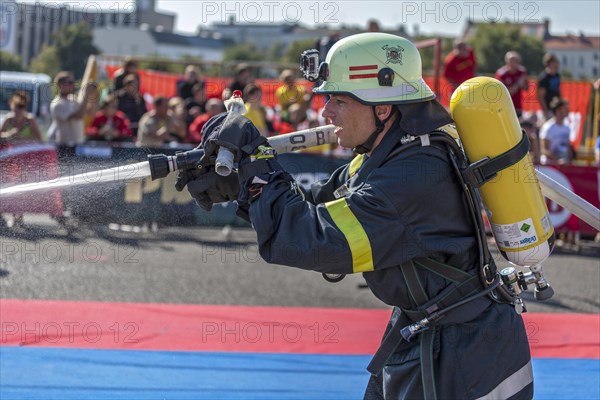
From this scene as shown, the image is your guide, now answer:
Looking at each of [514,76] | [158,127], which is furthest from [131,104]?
[514,76]

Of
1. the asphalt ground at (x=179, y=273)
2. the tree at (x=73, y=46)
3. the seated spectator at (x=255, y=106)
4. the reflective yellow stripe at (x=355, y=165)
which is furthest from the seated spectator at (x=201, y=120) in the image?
the tree at (x=73, y=46)

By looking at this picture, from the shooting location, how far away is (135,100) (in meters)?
11.9

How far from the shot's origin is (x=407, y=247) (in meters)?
2.83

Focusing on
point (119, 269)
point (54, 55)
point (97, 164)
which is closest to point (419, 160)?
point (97, 164)

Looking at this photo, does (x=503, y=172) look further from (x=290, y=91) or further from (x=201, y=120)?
(x=290, y=91)

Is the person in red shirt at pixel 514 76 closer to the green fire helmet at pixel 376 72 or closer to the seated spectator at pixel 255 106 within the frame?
the seated spectator at pixel 255 106

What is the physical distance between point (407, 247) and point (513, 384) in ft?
2.06

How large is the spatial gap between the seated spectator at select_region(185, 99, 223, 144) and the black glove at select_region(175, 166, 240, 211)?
787cm

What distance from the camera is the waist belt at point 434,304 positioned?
2.94 metres

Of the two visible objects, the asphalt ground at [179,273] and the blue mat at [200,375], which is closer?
the blue mat at [200,375]

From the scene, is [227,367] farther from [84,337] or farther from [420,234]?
[420,234]

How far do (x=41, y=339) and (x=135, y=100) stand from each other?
20.3 feet

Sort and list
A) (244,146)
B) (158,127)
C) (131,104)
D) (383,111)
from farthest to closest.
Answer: (131,104) → (158,127) → (383,111) → (244,146)

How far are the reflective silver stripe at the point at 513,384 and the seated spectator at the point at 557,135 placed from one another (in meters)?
9.39
